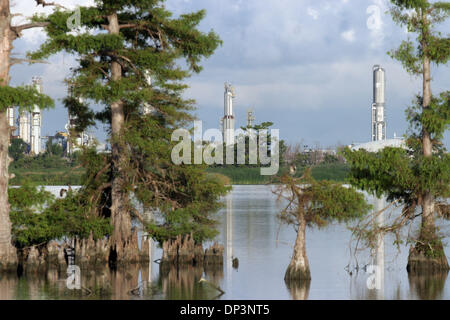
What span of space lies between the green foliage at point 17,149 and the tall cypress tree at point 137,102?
160 ft

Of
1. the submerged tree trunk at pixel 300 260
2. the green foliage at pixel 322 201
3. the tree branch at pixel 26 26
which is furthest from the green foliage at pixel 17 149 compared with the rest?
the green foliage at pixel 322 201

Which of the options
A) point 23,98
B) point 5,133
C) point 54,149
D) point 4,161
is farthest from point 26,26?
point 54,149

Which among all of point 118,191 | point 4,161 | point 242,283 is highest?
point 4,161

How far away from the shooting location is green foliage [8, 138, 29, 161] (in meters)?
66.9

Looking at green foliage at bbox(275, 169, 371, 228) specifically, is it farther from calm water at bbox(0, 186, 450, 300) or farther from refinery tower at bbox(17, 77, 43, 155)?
refinery tower at bbox(17, 77, 43, 155)

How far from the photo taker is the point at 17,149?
67.9 metres

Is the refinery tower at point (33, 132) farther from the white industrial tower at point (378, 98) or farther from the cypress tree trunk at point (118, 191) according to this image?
the cypress tree trunk at point (118, 191)

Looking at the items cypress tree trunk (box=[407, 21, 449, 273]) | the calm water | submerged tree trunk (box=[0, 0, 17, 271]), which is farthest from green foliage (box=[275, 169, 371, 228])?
submerged tree trunk (box=[0, 0, 17, 271])

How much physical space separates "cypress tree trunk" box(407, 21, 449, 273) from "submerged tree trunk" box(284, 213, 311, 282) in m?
2.62

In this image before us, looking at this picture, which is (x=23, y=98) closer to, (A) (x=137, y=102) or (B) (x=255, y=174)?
(A) (x=137, y=102)

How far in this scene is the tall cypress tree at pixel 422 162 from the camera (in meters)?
16.5

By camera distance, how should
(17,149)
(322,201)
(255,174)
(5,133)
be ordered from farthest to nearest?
1. (17,149)
2. (255,174)
3. (5,133)
4. (322,201)

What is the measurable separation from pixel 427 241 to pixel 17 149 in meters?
56.2
